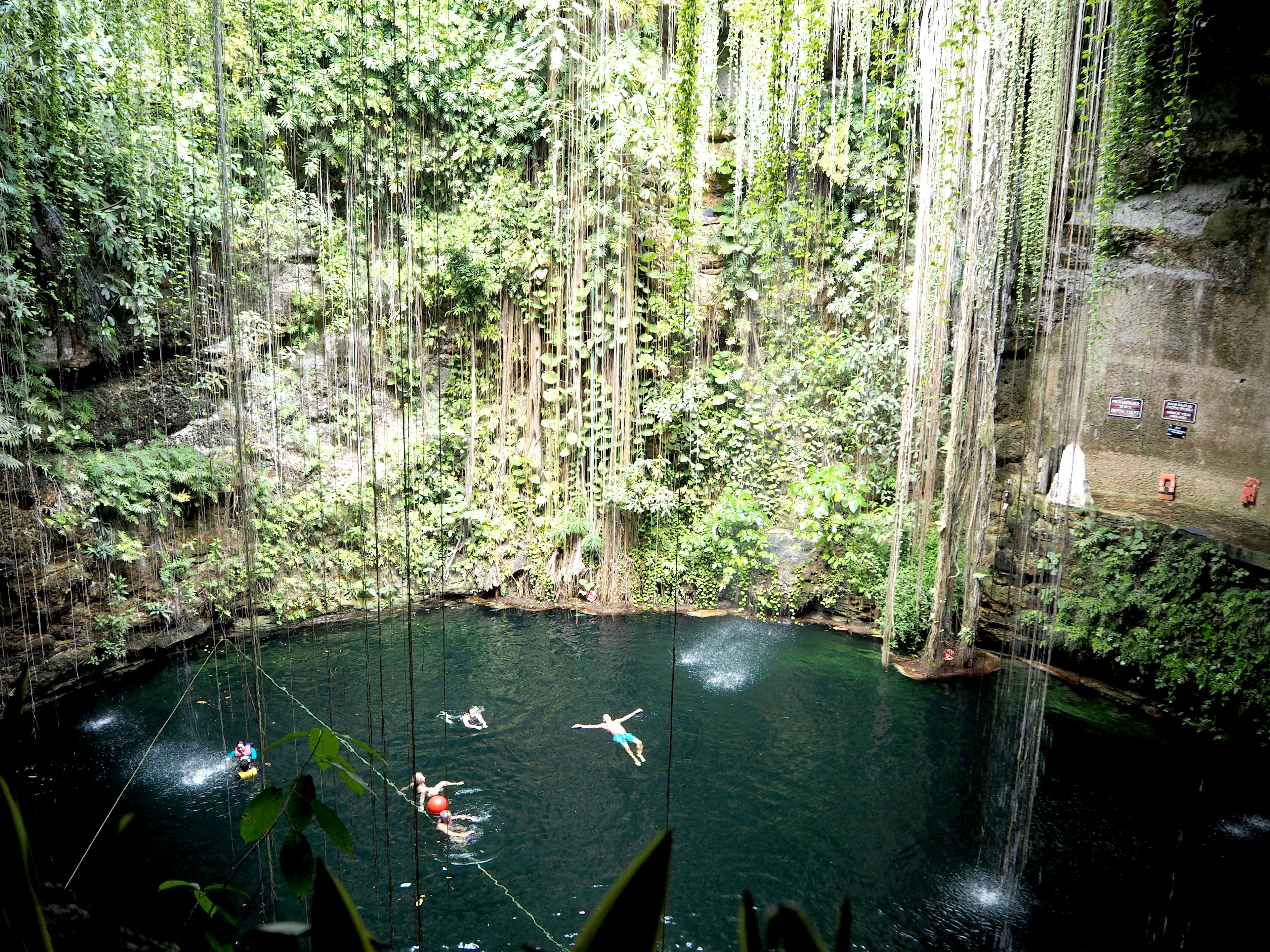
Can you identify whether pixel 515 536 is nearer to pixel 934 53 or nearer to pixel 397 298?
pixel 397 298

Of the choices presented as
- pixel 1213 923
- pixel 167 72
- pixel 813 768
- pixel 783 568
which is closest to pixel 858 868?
pixel 813 768

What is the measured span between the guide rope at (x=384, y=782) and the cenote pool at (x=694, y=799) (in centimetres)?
3

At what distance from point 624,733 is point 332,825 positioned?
3.49 m

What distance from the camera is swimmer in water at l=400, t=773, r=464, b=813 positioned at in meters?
3.59

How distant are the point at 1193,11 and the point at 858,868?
5054 millimetres

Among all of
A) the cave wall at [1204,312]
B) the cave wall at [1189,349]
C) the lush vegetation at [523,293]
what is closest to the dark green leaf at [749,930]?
the lush vegetation at [523,293]

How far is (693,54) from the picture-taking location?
5.04 metres

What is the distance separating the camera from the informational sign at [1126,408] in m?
4.84

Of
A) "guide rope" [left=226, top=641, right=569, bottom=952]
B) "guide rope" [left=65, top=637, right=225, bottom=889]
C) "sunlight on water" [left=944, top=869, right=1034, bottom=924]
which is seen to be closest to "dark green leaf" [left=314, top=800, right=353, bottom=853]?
"guide rope" [left=226, top=641, right=569, bottom=952]

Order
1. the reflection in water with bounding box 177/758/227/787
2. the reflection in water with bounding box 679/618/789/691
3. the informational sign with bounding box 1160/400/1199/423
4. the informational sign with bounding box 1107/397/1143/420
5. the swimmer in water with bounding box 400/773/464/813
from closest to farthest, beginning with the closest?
the swimmer in water with bounding box 400/773/464/813 < the reflection in water with bounding box 177/758/227/787 < the informational sign with bounding box 1160/400/1199/423 < the informational sign with bounding box 1107/397/1143/420 < the reflection in water with bounding box 679/618/789/691

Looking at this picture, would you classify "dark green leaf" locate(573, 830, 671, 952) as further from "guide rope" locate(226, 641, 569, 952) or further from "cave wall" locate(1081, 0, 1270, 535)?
"cave wall" locate(1081, 0, 1270, 535)

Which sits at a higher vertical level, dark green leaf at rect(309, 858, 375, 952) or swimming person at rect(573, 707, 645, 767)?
dark green leaf at rect(309, 858, 375, 952)

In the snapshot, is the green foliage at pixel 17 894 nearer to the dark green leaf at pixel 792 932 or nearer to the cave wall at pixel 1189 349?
the dark green leaf at pixel 792 932

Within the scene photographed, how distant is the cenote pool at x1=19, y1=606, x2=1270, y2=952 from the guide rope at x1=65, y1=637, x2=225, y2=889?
40 mm
